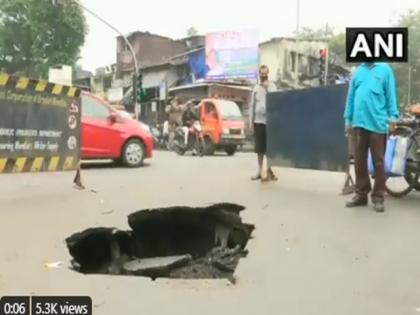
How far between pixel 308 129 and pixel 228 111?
44.0 ft

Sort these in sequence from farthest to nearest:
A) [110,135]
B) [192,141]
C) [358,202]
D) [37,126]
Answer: [192,141] < [110,135] < [37,126] < [358,202]

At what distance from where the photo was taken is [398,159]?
24.1 feet

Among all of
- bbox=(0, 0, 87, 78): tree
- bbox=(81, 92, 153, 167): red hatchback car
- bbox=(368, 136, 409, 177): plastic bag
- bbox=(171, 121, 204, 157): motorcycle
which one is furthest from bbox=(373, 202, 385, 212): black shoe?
bbox=(0, 0, 87, 78): tree

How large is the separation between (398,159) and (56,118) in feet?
14.3

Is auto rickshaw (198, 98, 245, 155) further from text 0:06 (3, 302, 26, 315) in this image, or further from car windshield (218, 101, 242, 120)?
text 0:06 (3, 302, 26, 315)

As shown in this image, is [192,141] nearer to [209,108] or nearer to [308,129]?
[209,108]

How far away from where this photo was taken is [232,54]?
39375mm

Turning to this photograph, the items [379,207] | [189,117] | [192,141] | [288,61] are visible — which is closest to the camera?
[379,207]

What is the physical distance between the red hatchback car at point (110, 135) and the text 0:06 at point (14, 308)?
29.2ft

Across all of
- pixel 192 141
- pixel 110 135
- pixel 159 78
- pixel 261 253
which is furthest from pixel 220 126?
pixel 159 78

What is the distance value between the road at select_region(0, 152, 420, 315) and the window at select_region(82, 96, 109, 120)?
4.04 meters

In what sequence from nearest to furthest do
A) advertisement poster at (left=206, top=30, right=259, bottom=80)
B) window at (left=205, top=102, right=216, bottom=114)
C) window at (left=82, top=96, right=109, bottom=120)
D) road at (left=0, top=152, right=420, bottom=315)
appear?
1. road at (left=0, top=152, right=420, bottom=315)
2. window at (left=82, top=96, right=109, bottom=120)
3. window at (left=205, top=102, right=216, bottom=114)
4. advertisement poster at (left=206, top=30, right=259, bottom=80)

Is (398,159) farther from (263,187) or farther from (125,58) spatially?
(125,58)

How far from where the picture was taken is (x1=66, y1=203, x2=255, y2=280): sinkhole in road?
5129 millimetres
